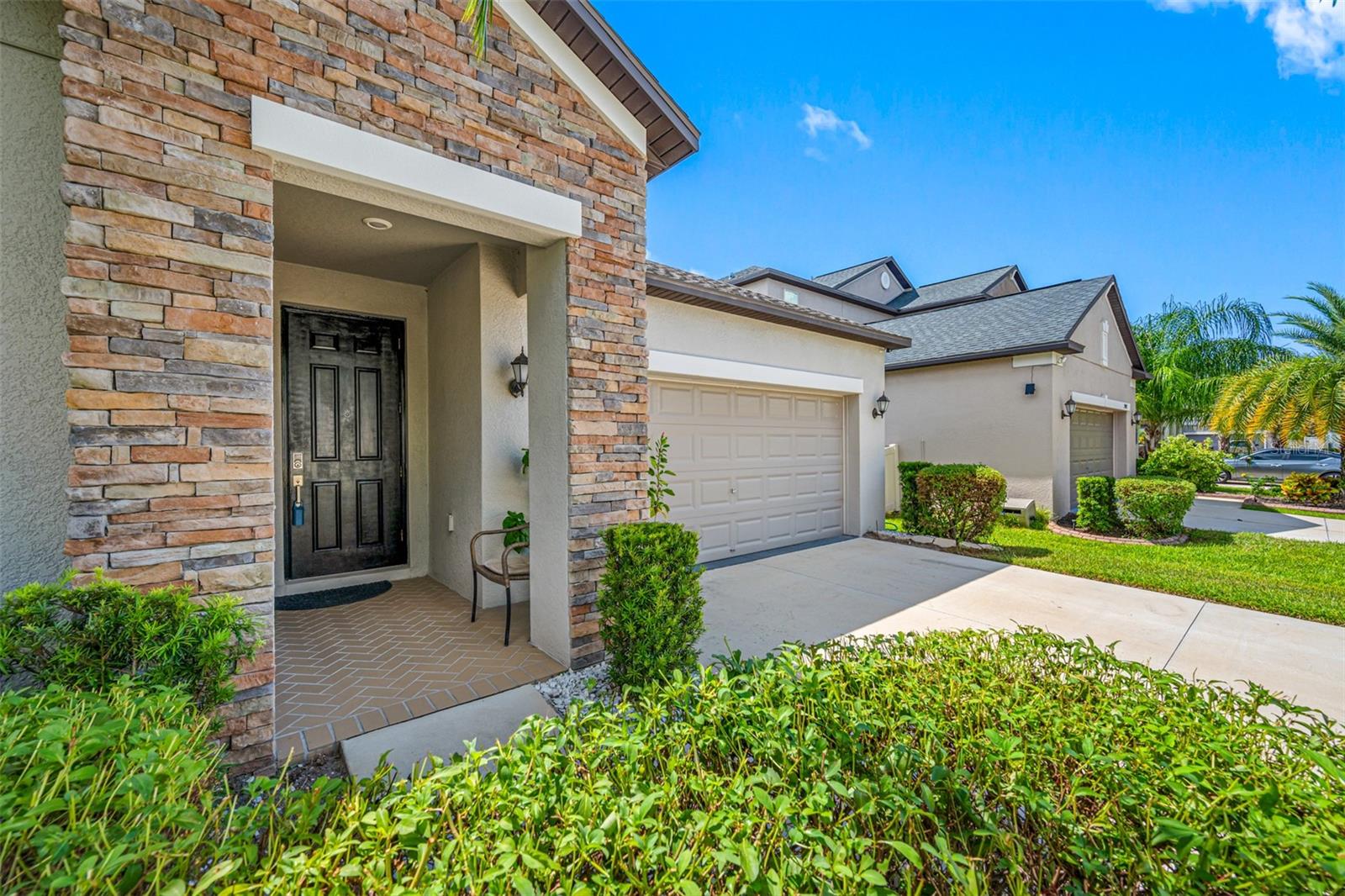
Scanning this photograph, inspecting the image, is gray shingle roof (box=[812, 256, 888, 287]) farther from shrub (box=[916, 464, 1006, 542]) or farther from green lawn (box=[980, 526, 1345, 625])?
green lawn (box=[980, 526, 1345, 625])

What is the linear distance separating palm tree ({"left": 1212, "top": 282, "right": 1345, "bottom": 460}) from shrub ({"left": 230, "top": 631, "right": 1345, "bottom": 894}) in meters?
16.0

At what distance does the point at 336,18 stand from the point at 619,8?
2.94 meters

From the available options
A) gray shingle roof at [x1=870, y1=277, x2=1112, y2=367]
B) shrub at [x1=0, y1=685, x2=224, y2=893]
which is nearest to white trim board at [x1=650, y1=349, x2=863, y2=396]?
gray shingle roof at [x1=870, y1=277, x2=1112, y2=367]

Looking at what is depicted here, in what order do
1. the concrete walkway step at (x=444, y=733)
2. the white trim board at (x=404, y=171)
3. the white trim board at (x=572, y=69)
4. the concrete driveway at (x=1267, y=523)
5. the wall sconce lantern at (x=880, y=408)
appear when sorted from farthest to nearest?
the wall sconce lantern at (x=880, y=408) < the concrete driveway at (x=1267, y=523) < the white trim board at (x=572, y=69) < the concrete walkway step at (x=444, y=733) < the white trim board at (x=404, y=171)

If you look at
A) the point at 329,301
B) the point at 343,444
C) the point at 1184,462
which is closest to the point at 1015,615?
the point at 343,444

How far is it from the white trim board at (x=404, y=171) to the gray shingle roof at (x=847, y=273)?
56.8ft

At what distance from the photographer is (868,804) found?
1555mm

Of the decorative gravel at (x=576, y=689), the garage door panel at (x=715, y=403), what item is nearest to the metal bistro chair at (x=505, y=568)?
the decorative gravel at (x=576, y=689)

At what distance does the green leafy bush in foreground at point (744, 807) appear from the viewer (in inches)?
50.2

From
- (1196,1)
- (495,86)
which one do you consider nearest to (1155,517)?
(1196,1)

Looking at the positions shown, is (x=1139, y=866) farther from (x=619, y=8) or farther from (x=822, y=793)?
(x=619, y=8)

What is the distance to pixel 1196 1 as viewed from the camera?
7.51 metres

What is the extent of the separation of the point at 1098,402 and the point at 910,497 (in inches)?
278

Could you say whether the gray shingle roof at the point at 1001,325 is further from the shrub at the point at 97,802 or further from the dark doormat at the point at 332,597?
the shrub at the point at 97,802
